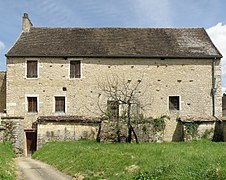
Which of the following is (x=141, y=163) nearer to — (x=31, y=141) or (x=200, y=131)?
(x=200, y=131)

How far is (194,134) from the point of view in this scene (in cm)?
2394

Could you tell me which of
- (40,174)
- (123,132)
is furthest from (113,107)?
(40,174)

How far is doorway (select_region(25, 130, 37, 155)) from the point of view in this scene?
25.6 meters

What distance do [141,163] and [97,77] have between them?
15.2m

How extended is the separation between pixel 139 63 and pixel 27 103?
9.22 m

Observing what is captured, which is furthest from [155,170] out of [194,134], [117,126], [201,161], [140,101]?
[140,101]

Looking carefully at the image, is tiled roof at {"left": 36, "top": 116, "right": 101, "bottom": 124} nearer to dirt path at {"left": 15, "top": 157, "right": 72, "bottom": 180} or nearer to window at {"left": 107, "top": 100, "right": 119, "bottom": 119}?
window at {"left": 107, "top": 100, "right": 119, "bottom": 119}

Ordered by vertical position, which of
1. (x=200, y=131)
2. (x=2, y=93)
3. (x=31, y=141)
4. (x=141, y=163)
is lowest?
(x=31, y=141)

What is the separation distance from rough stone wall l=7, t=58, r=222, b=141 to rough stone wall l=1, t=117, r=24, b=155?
1.86 metres

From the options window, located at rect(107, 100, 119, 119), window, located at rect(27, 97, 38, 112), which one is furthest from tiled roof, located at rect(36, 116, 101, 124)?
window, located at rect(107, 100, 119, 119)

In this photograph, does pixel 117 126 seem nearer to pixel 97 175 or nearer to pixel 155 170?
pixel 97 175

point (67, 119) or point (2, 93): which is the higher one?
point (2, 93)

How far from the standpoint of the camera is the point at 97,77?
2662cm

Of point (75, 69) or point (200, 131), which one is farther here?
point (75, 69)
